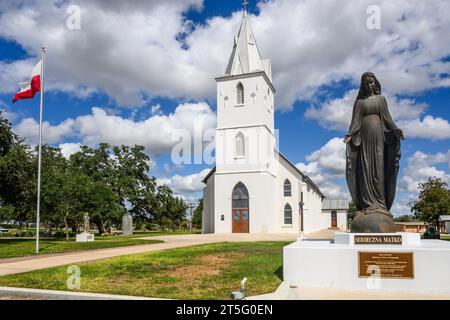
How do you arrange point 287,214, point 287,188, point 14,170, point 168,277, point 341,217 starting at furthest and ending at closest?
point 341,217, point 287,188, point 287,214, point 14,170, point 168,277

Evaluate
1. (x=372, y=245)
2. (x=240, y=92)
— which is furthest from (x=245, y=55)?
(x=372, y=245)

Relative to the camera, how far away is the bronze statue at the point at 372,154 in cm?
977


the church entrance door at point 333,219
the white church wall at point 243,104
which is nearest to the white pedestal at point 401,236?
the white church wall at point 243,104

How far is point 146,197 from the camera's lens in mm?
49094

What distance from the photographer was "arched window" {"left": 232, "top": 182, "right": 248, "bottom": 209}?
37.8 metres

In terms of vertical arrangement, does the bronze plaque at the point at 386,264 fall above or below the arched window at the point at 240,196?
below

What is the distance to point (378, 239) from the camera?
8844 mm

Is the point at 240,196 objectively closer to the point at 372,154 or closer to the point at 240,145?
the point at 240,145

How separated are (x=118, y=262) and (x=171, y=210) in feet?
136

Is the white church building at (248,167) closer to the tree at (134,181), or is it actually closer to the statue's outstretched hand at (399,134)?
the tree at (134,181)

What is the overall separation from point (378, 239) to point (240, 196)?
29242 millimetres

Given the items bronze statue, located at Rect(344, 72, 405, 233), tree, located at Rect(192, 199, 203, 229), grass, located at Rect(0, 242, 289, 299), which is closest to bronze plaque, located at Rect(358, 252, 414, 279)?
bronze statue, located at Rect(344, 72, 405, 233)

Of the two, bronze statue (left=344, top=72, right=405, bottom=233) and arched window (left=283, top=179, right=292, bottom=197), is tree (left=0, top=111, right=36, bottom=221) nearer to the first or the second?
bronze statue (left=344, top=72, right=405, bottom=233)
